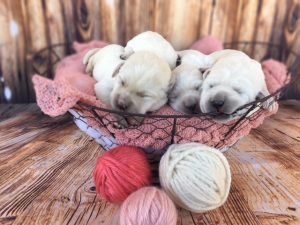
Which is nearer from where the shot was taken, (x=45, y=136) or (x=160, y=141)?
(x=160, y=141)

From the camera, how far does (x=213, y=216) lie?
0.51 m

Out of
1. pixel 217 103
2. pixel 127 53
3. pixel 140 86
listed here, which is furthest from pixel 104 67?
pixel 217 103

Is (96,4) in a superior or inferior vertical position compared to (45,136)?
superior

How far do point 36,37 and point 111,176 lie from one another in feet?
2.29

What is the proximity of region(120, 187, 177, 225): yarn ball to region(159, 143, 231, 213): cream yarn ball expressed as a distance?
3 centimetres

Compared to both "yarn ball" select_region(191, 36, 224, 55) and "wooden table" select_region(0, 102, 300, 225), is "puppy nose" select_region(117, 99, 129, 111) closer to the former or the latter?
"wooden table" select_region(0, 102, 300, 225)

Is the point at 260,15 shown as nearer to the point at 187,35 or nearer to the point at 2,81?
the point at 187,35


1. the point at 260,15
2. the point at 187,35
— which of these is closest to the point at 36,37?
the point at 187,35

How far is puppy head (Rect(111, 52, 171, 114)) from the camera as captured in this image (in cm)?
58

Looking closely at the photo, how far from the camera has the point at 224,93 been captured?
569mm

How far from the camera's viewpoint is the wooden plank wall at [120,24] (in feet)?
3.34

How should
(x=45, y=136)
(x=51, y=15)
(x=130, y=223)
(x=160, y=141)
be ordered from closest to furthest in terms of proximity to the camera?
(x=130, y=223), (x=160, y=141), (x=45, y=136), (x=51, y=15)

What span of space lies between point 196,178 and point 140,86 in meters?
0.20

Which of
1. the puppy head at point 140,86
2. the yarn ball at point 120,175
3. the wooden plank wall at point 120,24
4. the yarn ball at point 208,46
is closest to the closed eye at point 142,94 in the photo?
the puppy head at point 140,86
